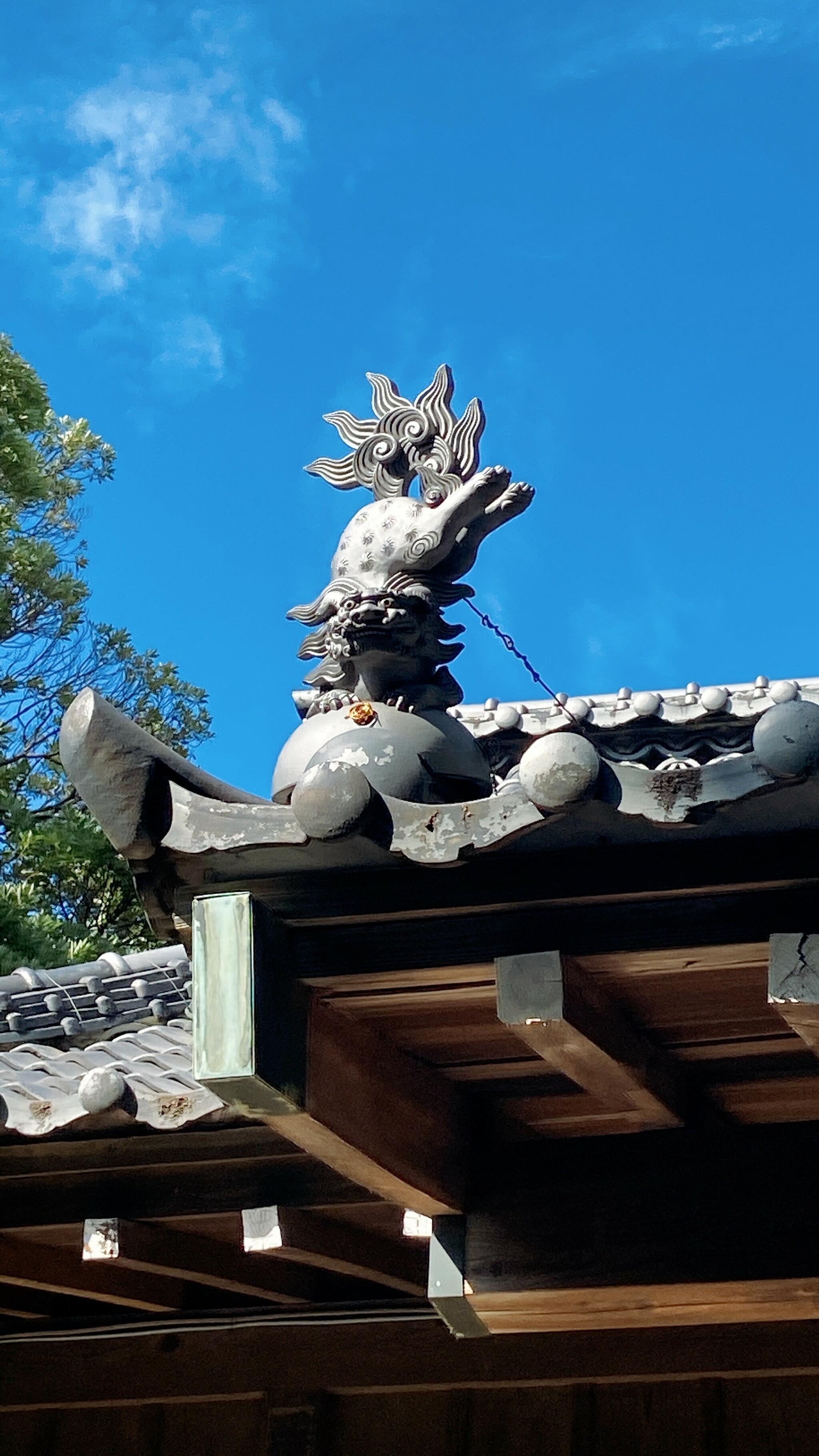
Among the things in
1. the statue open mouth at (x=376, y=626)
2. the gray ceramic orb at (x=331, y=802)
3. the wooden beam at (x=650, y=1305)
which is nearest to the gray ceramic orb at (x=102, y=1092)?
the wooden beam at (x=650, y=1305)

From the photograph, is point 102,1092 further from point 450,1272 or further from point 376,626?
point 376,626

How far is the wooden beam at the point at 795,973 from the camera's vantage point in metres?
2.53

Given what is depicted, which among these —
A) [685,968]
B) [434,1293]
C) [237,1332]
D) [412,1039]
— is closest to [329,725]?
[412,1039]

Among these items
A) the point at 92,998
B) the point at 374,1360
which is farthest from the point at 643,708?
the point at 374,1360

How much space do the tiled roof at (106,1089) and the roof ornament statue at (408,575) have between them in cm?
75

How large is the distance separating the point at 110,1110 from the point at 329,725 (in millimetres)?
932

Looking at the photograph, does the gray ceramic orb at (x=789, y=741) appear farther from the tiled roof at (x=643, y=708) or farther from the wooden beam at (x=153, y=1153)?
the tiled roof at (x=643, y=708)

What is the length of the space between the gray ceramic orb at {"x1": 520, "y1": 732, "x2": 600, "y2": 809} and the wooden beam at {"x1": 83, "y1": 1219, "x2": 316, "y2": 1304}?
1909 mm

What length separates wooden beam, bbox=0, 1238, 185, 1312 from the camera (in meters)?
3.96

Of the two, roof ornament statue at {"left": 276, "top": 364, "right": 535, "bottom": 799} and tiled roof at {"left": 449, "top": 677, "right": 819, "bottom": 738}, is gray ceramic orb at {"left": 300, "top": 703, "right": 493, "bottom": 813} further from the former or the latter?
tiled roof at {"left": 449, "top": 677, "right": 819, "bottom": 738}

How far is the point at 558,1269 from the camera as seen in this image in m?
3.41

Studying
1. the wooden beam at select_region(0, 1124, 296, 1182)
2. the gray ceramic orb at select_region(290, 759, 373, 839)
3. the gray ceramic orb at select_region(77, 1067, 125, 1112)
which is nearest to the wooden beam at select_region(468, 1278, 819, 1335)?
the wooden beam at select_region(0, 1124, 296, 1182)

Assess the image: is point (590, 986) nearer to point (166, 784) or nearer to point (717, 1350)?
point (166, 784)

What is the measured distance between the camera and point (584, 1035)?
2.77 meters
